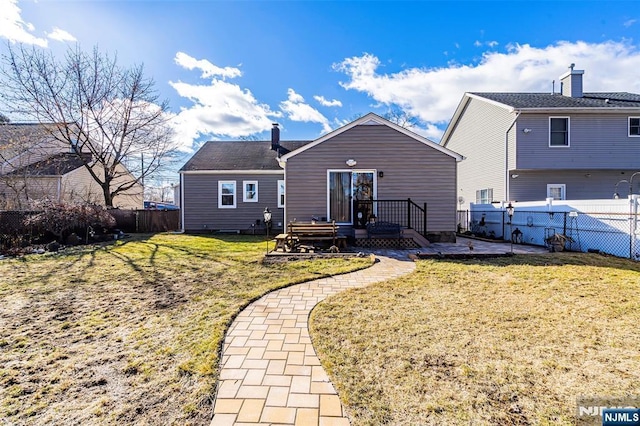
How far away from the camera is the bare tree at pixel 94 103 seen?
14.4 m

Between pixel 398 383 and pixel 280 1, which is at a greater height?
pixel 280 1

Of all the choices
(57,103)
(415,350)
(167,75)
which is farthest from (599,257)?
(57,103)

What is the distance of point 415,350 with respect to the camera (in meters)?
3.02

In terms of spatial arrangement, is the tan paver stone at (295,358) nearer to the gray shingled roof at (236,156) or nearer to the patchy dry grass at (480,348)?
the patchy dry grass at (480,348)

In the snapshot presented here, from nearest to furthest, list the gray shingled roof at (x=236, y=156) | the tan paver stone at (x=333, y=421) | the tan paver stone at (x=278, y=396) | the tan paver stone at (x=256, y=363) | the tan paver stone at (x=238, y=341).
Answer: the tan paver stone at (x=333, y=421) < the tan paver stone at (x=278, y=396) < the tan paver stone at (x=256, y=363) < the tan paver stone at (x=238, y=341) < the gray shingled roof at (x=236, y=156)

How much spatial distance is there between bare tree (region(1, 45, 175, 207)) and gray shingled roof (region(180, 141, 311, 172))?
316 centimetres

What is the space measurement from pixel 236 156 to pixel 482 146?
45.8 ft

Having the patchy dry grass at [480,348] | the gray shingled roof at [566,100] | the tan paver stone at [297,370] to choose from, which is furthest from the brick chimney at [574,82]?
the tan paver stone at [297,370]

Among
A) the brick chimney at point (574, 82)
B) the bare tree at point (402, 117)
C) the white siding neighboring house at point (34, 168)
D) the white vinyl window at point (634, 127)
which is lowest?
the white siding neighboring house at point (34, 168)

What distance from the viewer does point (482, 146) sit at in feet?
54.5

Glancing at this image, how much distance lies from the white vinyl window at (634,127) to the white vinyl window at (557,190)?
370 cm

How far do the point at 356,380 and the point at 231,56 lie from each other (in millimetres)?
14937

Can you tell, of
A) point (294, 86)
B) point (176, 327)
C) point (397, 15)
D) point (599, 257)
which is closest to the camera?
point (176, 327)

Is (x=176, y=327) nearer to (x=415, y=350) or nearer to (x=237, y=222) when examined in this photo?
(x=415, y=350)
